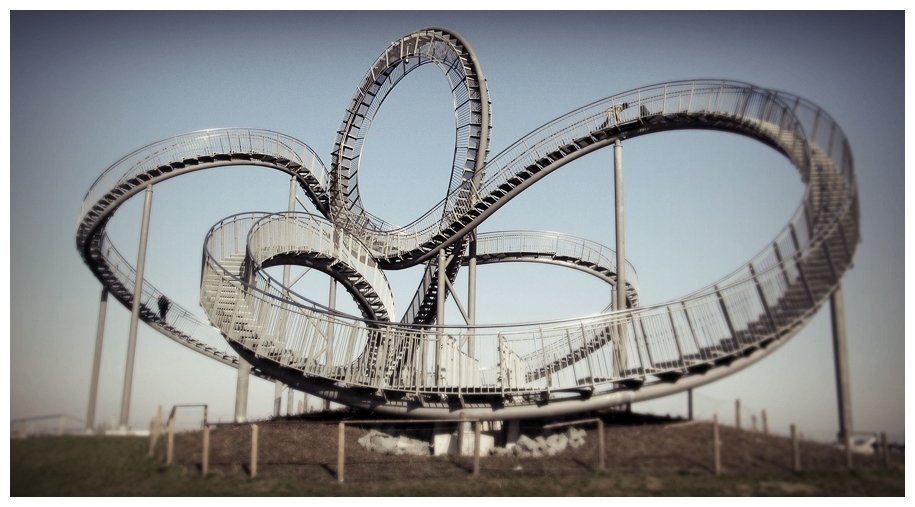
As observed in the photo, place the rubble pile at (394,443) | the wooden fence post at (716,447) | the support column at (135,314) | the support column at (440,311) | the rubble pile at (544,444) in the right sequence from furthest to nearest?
the support column at (135,314)
the rubble pile at (394,443)
the support column at (440,311)
the rubble pile at (544,444)
the wooden fence post at (716,447)

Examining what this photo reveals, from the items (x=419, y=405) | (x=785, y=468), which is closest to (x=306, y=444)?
(x=419, y=405)

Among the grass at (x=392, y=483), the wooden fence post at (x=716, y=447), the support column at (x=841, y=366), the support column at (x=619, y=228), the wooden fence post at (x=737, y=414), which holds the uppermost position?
the support column at (x=619, y=228)

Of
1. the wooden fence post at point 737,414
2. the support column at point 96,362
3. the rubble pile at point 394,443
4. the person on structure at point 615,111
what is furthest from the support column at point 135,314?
the wooden fence post at point 737,414

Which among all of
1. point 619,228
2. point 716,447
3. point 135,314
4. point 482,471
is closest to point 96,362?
point 135,314

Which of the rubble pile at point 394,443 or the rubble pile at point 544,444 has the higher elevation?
the rubble pile at point 544,444

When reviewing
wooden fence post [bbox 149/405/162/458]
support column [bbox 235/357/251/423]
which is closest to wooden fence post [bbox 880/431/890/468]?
wooden fence post [bbox 149/405/162/458]

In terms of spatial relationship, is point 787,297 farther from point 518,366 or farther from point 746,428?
point 518,366

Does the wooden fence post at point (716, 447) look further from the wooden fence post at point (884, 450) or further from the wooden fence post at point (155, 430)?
the wooden fence post at point (155, 430)
